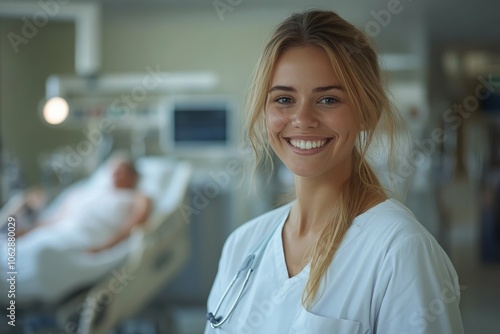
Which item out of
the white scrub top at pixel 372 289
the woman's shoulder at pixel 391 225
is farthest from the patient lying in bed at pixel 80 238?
the woman's shoulder at pixel 391 225

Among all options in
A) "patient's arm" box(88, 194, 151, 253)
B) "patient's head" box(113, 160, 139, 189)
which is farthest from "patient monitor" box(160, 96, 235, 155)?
"patient's arm" box(88, 194, 151, 253)

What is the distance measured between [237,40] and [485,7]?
4.91 ft

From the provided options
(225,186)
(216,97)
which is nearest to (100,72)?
(216,97)

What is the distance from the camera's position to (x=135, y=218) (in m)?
3.33

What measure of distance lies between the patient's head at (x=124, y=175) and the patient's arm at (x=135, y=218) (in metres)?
0.13

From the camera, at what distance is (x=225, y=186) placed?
3697mm

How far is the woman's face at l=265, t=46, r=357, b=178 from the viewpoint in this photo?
1.00 meters

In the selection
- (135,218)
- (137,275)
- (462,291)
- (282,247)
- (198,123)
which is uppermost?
(198,123)

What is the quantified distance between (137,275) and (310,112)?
194 centimetres

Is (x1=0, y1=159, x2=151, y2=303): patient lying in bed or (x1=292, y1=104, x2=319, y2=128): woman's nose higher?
(x1=292, y1=104, x2=319, y2=128): woman's nose

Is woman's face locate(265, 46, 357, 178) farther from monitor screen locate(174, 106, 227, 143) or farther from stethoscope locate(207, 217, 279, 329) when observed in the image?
monitor screen locate(174, 106, 227, 143)

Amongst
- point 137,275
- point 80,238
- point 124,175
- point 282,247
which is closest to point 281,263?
point 282,247

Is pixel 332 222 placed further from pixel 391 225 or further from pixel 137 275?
pixel 137 275

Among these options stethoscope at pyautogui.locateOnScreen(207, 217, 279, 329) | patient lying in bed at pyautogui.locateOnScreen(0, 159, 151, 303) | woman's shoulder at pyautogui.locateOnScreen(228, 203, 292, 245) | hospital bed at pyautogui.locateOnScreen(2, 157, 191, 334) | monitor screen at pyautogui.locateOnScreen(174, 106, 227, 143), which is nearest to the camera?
stethoscope at pyautogui.locateOnScreen(207, 217, 279, 329)
